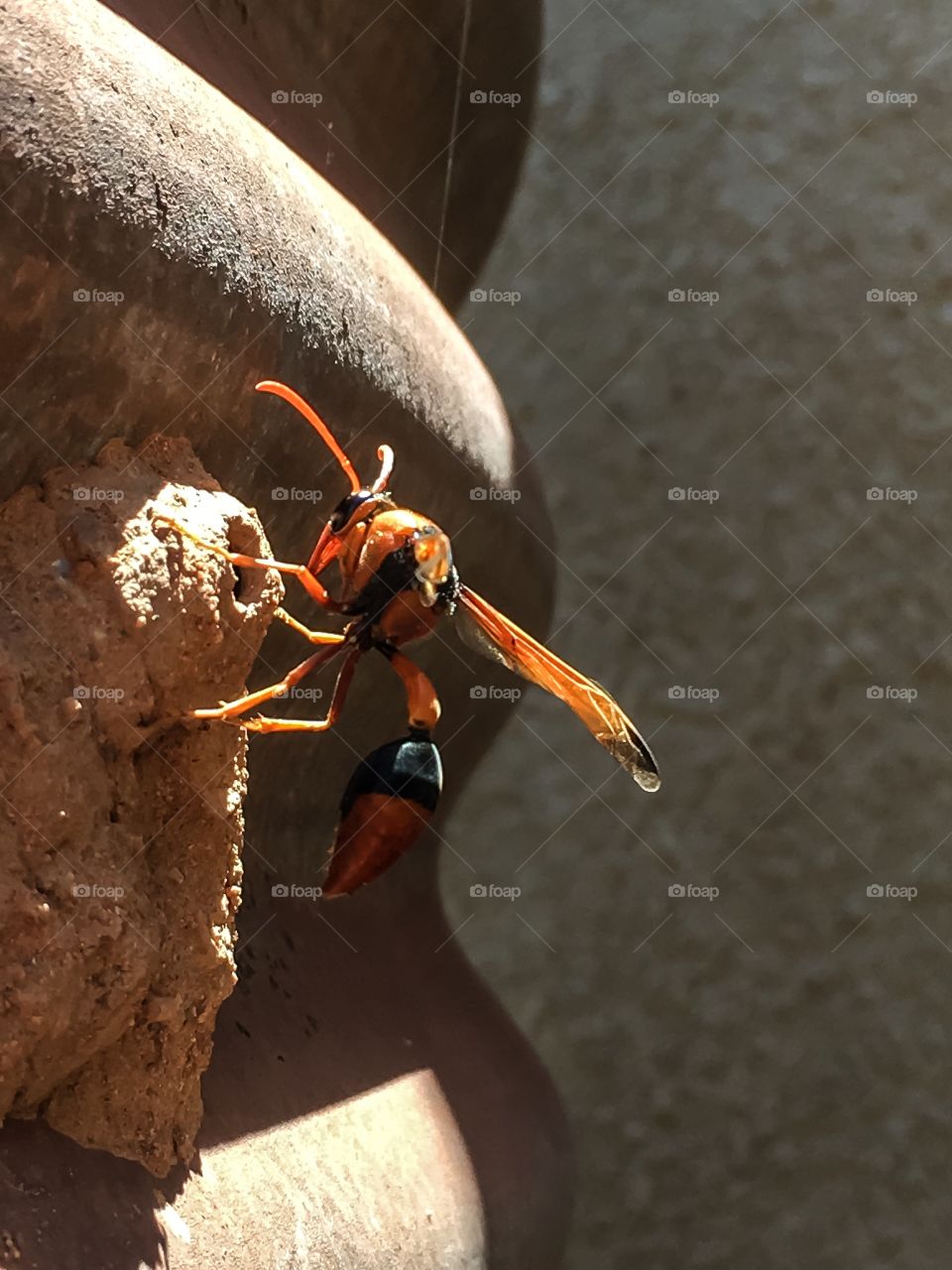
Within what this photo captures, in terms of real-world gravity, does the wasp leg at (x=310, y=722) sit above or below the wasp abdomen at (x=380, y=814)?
above

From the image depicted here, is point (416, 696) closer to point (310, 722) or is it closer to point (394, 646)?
point (394, 646)

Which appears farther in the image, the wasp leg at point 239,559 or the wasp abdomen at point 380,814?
the wasp abdomen at point 380,814

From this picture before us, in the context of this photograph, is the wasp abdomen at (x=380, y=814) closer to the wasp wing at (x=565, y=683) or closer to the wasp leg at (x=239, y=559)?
the wasp wing at (x=565, y=683)

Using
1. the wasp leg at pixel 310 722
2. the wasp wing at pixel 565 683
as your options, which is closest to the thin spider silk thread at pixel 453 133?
the wasp wing at pixel 565 683

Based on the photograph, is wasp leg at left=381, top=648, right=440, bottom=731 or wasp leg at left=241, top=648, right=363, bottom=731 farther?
wasp leg at left=381, top=648, right=440, bottom=731

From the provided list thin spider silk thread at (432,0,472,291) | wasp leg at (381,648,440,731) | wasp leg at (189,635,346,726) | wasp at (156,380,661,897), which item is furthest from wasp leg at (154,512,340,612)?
thin spider silk thread at (432,0,472,291)

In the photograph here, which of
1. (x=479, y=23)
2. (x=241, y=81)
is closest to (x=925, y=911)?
(x=479, y=23)

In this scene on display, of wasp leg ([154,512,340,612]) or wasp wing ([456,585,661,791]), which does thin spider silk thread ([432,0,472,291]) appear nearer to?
wasp wing ([456,585,661,791])
